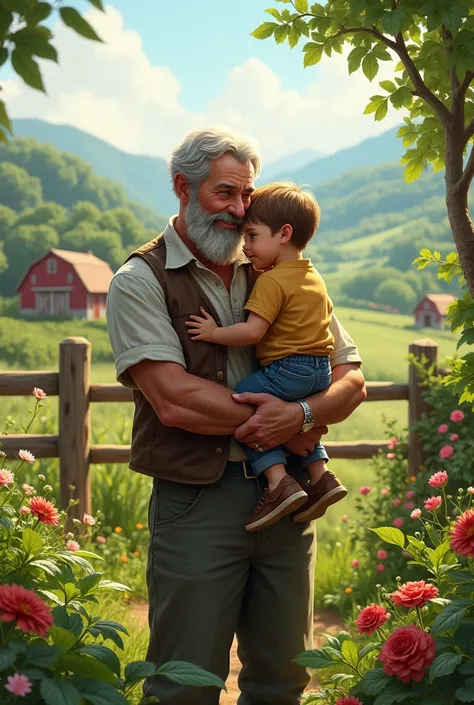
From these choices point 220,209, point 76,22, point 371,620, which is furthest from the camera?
point 220,209

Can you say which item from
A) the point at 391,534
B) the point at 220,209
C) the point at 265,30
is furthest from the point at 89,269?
the point at 391,534

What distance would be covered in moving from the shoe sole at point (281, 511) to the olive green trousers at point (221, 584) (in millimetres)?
80

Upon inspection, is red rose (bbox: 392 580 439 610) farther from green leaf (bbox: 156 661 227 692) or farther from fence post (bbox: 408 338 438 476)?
fence post (bbox: 408 338 438 476)

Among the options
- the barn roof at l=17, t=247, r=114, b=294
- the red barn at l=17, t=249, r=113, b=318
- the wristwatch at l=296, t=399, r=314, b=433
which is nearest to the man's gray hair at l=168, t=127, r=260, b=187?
the wristwatch at l=296, t=399, r=314, b=433

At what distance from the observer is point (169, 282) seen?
9.55ft

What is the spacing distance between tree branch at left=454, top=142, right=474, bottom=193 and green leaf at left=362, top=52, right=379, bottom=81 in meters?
0.43

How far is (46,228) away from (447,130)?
1492 centimetres

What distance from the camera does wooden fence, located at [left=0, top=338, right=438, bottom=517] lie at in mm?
5949

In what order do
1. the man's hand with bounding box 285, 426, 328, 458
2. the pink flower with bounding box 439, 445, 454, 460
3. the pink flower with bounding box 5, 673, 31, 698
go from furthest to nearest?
1. the pink flower with bounding box 439, 445, 454, 460
2. the man's hand with bounding box 285, 426, 328, 458
3. the pink flower with bounding box 5, 673, 31, 698

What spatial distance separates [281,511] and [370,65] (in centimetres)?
150

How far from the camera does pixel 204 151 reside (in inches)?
113

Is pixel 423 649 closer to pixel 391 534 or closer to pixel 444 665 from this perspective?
pixel 444 665

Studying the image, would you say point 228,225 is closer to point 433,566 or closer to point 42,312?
point 433,566

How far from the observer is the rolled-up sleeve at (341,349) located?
323 centimetres
